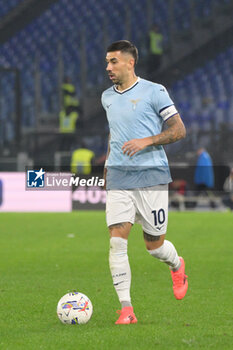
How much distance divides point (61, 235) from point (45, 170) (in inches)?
287

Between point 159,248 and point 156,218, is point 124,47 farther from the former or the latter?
point 159,248

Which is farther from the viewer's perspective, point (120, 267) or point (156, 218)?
point (156, 218)

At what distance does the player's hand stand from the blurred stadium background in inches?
679

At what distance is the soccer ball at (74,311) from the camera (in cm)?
571

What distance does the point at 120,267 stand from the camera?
562 centimetres

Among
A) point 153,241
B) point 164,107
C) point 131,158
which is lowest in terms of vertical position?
point 153,241

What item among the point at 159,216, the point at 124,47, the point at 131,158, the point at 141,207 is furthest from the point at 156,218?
the point at 124,47

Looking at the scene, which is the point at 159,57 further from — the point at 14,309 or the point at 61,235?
the point at 14,309

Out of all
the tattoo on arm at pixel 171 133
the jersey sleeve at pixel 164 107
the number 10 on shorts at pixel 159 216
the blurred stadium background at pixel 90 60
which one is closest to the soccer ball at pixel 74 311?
the number 10 on shorts at pixel 159 216

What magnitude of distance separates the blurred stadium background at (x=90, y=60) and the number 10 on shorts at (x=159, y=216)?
1695cm

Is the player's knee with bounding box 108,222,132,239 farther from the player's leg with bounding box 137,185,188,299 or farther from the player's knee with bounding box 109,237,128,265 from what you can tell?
the player's leg with bounding box 137,185,188,299

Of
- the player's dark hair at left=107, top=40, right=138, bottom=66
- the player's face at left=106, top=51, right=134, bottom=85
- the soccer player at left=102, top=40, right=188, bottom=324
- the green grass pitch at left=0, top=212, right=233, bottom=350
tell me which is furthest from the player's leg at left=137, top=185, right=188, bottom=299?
the player's dark hair at left=107, top=40, right=138, bottom=66


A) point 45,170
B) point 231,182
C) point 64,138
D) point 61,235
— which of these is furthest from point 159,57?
point 45,170

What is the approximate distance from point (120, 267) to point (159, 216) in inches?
19.5
